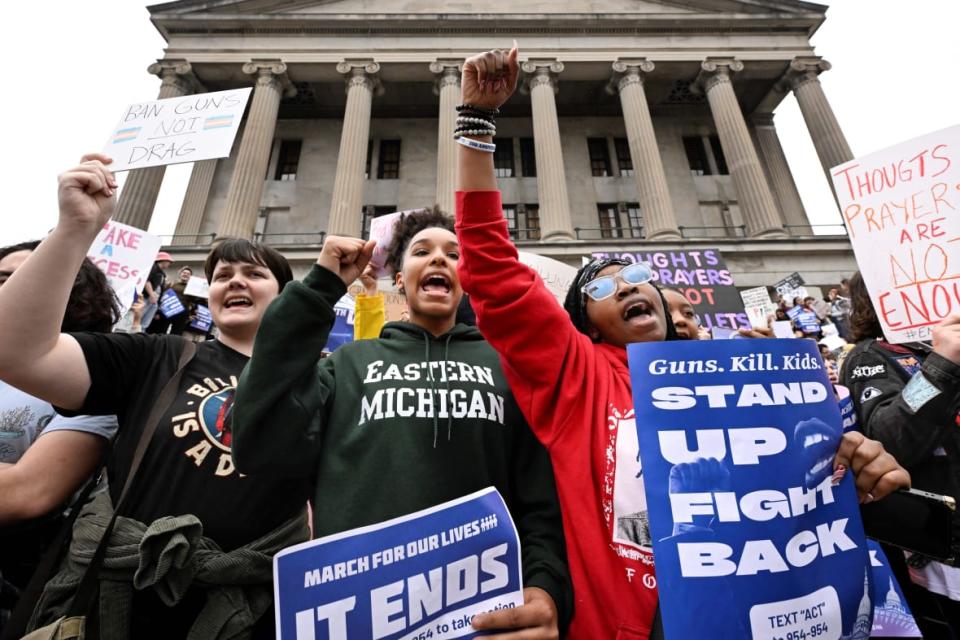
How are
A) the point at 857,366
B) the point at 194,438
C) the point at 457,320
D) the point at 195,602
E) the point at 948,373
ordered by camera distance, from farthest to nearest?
the point at 857,366 < the point at 457,320 < the point at 948,373 < the point at 194,438 < the point at 195,602

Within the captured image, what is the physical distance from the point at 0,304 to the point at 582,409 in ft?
5.96

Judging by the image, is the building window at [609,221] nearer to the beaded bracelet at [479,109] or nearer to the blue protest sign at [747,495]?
the beaded bracelet at [479,109]

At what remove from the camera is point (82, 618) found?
1.38m

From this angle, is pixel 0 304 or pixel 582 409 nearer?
pixel 0 304

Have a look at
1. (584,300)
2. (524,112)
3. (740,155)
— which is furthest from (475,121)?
(524,112)

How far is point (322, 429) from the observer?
1.60 meters

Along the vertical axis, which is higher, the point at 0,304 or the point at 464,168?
the point at 464,168

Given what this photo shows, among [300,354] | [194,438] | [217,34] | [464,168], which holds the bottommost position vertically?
[194,438]

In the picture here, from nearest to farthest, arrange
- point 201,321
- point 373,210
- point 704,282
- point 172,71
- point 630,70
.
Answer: point 201,321 < point 704,282 < point 172,71 < point 630,70 < point 373,210

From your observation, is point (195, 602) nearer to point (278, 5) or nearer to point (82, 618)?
point (82, 618)

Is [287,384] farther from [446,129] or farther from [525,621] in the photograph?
[446,129]

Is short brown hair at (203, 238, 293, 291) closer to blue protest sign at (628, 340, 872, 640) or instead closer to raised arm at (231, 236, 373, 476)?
raised arm at (231, 236, 373, 476)

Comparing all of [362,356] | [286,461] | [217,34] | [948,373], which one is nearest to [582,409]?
[362,356]

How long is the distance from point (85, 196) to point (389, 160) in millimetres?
22340
